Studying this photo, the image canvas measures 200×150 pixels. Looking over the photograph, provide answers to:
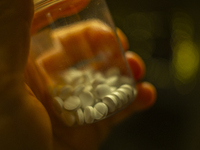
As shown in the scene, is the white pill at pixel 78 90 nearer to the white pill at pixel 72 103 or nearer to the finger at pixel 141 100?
the white pill at pixel 72 103

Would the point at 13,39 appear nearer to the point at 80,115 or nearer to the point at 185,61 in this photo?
the point at 80,115

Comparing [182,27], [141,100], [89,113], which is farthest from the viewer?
[182,27]

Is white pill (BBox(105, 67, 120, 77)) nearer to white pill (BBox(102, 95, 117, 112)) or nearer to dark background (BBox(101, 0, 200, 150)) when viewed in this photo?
white pill (BBox(102, 95, 117, 112))

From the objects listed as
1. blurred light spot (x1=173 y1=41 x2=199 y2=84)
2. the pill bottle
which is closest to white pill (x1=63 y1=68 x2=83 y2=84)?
the pill bottle

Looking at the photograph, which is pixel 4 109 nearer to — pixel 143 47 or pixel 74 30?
pixel 74 30

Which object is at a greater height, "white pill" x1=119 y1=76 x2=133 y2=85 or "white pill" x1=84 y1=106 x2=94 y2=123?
"white pill" x1=84 y1=106 x2=94 y2=123

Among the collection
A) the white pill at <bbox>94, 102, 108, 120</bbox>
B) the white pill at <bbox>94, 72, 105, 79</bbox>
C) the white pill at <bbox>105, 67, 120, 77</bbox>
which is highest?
the white pill at <bbox>94, 72, 105, 79</bbox>

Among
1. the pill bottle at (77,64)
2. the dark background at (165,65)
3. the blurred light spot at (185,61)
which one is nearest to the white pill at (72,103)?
the pill bottle at (77,64)

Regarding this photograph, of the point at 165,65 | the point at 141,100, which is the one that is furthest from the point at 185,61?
Result: the point at 141,100
